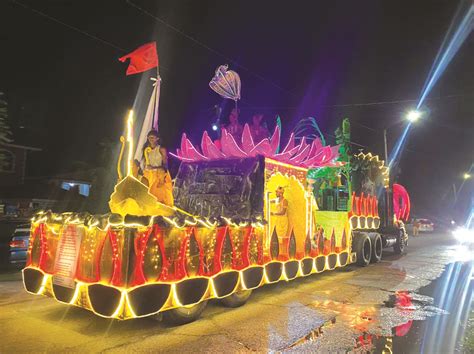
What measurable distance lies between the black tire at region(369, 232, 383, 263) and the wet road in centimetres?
397

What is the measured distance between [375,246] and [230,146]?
773 cm

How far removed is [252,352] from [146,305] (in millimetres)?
1449

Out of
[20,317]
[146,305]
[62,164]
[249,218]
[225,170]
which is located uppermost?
[62,164]

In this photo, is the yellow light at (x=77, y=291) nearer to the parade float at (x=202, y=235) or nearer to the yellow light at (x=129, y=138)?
the parade float at (x=202, y=235)

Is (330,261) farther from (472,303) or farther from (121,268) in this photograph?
(121,268)

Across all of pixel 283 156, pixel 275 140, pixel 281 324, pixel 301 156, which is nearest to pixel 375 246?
pixel 301 156

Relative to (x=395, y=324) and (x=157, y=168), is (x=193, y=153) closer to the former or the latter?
(x=157, y=168)

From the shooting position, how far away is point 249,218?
7195mm

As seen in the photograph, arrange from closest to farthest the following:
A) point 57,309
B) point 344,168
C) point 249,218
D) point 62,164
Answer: point 57,309 → point 249,218 → point 344,168 → point 62,164

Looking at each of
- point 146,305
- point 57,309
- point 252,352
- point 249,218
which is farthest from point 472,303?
point 57,309

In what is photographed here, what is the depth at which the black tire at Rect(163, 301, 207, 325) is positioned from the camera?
5.70 m

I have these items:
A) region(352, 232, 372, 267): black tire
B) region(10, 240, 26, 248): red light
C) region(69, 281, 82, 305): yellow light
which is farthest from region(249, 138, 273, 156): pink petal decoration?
region(10, 240, 26, 248): red light

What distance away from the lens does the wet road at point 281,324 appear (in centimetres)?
503

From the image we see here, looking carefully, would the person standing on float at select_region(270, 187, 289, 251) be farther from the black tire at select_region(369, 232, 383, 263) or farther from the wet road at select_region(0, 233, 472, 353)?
the black tire at select_region(369, 232, 383, 263)
